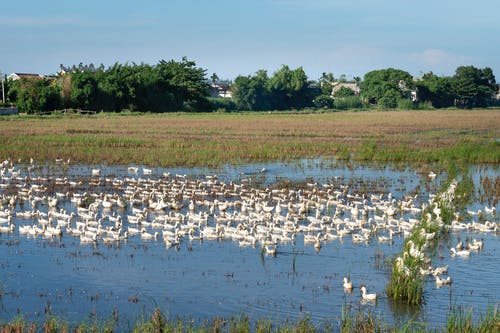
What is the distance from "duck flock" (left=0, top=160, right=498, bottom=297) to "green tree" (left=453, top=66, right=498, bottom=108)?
104542 mm

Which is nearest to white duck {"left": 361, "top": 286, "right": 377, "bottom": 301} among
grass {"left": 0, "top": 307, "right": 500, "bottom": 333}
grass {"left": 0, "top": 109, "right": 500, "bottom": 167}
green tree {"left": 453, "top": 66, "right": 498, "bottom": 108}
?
grass {"left": 0, "top": 307, "right": 500, "bottom": 333}

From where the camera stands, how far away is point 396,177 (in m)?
27.6

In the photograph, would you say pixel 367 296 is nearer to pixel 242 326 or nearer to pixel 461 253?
pixel 242 326

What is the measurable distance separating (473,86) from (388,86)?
17268mm

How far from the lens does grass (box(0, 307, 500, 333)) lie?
10047 millimetres

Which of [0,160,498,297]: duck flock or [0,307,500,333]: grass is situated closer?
[0,307,500,333]: grass

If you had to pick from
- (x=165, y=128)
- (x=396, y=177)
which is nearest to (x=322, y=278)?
(x=396, y=177)

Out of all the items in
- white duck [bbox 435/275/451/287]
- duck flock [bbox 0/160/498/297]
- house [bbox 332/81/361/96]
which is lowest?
white duck [bbox 435/275/451/287]

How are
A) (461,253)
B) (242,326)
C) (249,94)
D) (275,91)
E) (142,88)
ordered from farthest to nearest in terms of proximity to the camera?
1. (275,91)
2. (249,94)
3. (142,88)
4. (461,253)
5. (242,326)

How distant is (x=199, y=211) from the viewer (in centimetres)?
2023

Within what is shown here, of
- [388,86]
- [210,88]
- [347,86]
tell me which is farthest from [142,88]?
[347,86]

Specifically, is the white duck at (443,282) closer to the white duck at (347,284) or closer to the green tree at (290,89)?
the white duck at (347,284)

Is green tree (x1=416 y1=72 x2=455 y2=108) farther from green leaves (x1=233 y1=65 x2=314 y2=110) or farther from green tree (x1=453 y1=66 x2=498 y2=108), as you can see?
green leaves (x1=233 y1=65 x2=314 y2=110)

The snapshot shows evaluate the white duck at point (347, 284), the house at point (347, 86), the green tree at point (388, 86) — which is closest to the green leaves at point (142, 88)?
the green tree at point (388, 86)
